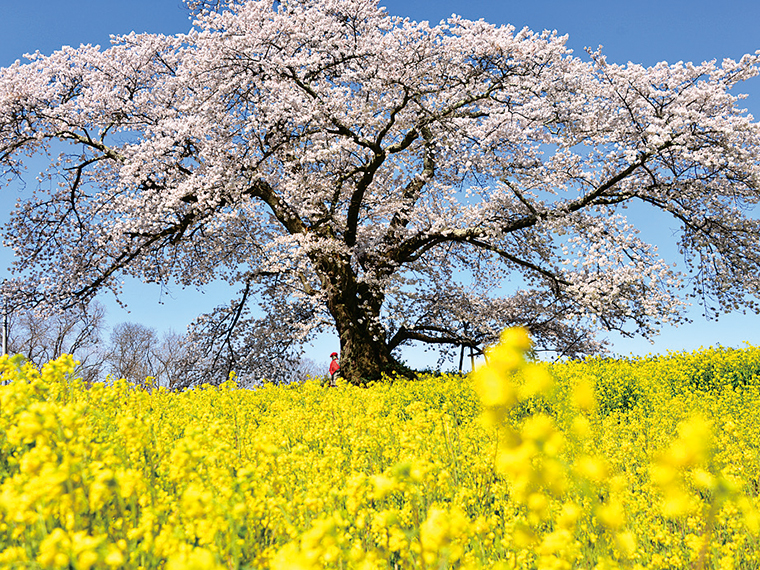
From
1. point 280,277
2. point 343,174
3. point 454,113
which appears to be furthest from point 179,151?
point 454,113

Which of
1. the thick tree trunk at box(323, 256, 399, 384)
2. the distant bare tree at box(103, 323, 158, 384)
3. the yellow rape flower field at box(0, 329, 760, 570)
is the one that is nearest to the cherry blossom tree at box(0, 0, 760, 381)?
the thick tree trunk at box(323, 256, 399, 384)

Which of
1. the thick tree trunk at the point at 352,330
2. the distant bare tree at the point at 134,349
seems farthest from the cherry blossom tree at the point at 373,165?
the distant bare tree at the point at 134,349

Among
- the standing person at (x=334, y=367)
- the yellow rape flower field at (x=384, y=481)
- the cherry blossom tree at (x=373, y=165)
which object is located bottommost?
Answer: the yellow rape flower field at (x=384, y=481)

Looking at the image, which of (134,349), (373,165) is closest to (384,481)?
(373,165)

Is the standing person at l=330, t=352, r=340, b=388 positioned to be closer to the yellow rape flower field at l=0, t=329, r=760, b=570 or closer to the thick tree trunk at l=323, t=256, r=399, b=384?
the thick tree trunk at l=323, t=256, r=399, b=384

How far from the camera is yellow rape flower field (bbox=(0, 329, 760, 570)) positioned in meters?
1.66

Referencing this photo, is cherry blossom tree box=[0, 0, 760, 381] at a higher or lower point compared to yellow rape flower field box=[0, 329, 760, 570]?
higher

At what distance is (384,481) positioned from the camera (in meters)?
1.76

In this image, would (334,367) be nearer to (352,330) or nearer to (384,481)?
(352,330)

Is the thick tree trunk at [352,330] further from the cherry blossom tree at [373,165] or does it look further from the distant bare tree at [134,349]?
the distant bare tree at [134,349]

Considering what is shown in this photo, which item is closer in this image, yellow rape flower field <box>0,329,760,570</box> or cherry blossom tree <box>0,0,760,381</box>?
yellow rape flower field <box>0,329,760,570</box>

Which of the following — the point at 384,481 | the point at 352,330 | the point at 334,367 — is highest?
the point at 352,330

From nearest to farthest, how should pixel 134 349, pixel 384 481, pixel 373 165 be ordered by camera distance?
1. pixel 384 481
2. pixel 373 165
3. pixel 134 349

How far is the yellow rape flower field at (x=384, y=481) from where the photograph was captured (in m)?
1.66
